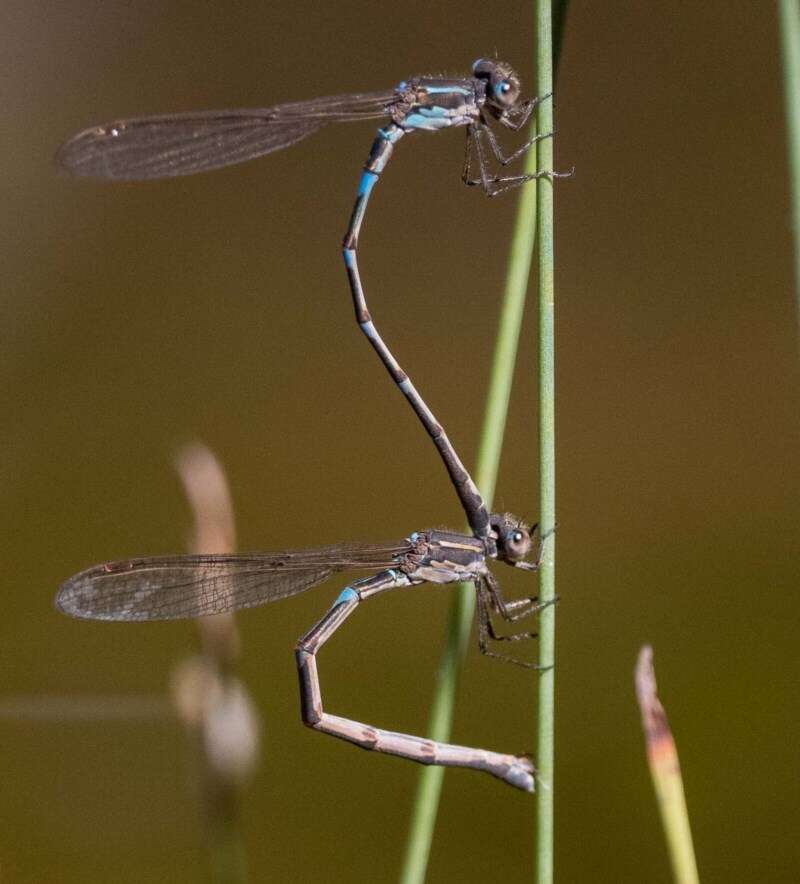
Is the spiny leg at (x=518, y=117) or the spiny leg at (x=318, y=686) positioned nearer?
the spiny leg at (x=518, y=117)

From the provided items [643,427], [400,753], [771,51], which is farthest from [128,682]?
[771,51]

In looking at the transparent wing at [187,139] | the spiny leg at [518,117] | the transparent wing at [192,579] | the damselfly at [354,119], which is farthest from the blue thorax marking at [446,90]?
the transparent wing at [192,579]

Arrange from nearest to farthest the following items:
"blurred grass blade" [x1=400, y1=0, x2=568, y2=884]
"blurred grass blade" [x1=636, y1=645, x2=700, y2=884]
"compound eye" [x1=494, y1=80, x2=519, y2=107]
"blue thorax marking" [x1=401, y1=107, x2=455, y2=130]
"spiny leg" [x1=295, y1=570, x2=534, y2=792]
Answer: "blurred grass blade" [x1=636, y1=645, x2=700, y2=884] < "blurred grass blade" [x1=400, y1=0, x2=568, y2=884] < "compound eye" [x1=494, y1=80, x2=519, y2=107] < "blue thorax marking" [x1=401, y1=107, x2=455, y2=130] < "spiny leg" [x1=295, y1=570, x2=534, y2=792]

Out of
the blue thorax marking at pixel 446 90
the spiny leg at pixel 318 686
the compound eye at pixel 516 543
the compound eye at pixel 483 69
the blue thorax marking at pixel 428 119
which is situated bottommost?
the spiny leg at pixel 318 686

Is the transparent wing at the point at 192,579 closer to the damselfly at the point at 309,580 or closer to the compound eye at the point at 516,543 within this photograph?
the damselfly at the point at 309,580

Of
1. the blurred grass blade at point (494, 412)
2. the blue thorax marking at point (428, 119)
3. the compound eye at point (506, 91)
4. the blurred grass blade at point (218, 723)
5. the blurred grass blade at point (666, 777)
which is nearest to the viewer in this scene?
the blurred grass blade at point (666, 777)

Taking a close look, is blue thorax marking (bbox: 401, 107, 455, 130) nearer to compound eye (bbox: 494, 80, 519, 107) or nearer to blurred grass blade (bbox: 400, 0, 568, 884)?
compound eye (bbox: 494, 80, 519, 107)

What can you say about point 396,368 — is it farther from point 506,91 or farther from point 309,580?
point 506,91

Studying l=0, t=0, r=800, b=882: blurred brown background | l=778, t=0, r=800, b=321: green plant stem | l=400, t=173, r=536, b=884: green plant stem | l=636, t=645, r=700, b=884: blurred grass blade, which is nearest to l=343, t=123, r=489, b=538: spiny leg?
l=400, t=173, r=536, b=884: green plant stem
